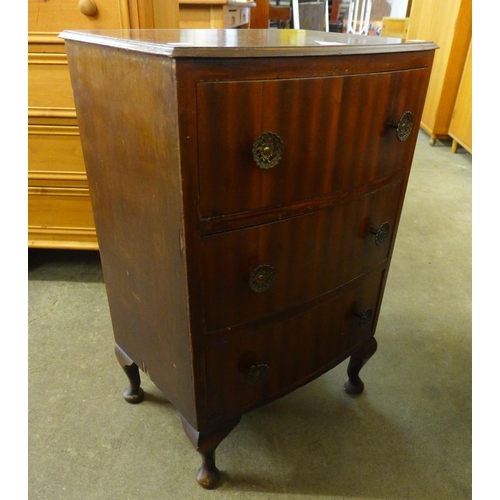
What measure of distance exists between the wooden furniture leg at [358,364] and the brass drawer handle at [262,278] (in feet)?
1.66

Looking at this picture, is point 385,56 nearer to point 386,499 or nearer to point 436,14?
point 386,499

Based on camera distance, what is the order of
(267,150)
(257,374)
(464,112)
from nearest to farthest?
(267,150), (257,374), (464,112)

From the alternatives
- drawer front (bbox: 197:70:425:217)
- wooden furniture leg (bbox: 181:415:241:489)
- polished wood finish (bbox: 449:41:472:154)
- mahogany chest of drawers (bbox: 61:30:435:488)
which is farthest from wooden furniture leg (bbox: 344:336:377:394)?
polished wood finish (bbox: 449:41:472:154)

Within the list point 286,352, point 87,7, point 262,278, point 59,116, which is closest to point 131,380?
point 286,352

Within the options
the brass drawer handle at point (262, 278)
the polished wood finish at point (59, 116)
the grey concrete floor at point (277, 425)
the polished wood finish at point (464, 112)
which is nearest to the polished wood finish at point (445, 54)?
the polished wood finish at point (464, 112)

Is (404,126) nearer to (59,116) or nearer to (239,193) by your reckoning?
(239,193)

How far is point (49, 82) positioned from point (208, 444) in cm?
119

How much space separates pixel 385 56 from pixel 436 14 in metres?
3.40

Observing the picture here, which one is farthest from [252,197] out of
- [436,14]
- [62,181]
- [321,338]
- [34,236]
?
[436,14]

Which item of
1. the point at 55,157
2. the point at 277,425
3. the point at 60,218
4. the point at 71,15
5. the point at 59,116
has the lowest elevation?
the point at 277,425

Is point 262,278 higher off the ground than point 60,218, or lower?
higher

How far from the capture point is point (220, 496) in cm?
103

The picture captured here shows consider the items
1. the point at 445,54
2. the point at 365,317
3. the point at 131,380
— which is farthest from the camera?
the point at 445,54

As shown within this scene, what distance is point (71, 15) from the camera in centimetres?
132
